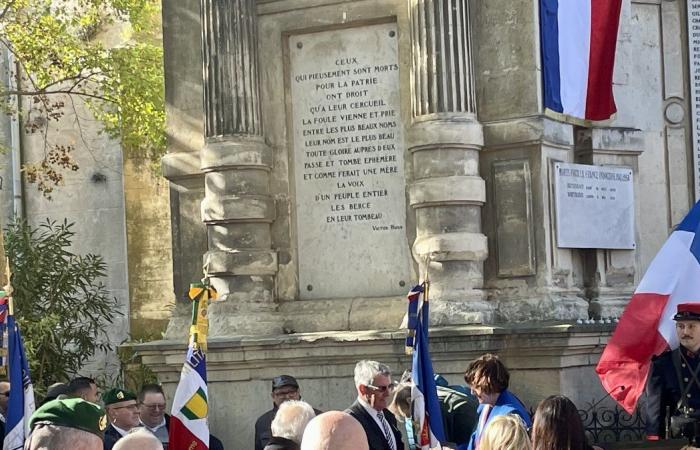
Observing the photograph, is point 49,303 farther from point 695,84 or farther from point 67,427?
point 67,427

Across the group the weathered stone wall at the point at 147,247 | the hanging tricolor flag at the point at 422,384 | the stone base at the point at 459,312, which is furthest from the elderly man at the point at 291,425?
the weathered stone wall at the point at 147,247

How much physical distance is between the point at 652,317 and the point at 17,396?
16.5 feet

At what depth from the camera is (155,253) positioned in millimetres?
23062

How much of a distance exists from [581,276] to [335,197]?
240 cm

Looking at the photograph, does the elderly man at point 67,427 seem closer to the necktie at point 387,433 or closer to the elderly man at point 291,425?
the elderly man at point 291,425

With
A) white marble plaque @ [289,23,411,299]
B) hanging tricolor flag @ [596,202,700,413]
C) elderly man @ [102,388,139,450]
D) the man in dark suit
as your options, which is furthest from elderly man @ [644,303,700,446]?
elderly man @ [102,388,139,450]

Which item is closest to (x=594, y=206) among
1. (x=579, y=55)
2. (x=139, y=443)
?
(x=579, y=55)

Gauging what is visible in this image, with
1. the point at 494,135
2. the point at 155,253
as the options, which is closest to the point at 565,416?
the point at 494,135

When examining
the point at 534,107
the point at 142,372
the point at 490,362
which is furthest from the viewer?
the point at 142,372

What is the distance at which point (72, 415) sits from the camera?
5.87 metres

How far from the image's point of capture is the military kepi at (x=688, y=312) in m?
10.5

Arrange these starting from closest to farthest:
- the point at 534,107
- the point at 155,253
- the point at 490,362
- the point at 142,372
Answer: the point at 490,362
the point at 534,107
the point at 142,372
the point at 155,253

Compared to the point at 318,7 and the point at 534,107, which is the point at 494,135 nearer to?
the point at 534,107

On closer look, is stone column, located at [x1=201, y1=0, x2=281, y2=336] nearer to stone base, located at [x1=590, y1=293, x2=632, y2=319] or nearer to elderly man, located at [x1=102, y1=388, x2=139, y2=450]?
elderly man, located at [x1=102, y1=388, x2=139, y2=450]
